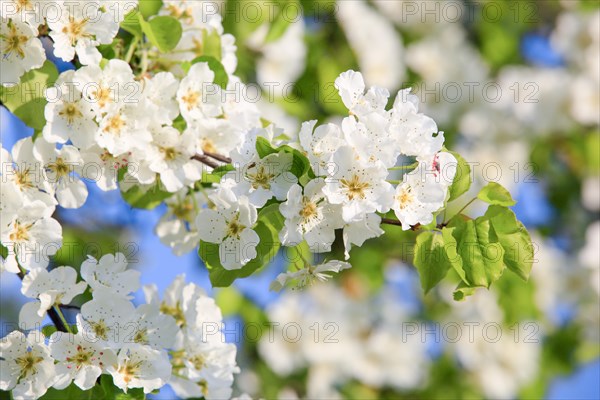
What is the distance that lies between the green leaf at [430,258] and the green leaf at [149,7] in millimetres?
756

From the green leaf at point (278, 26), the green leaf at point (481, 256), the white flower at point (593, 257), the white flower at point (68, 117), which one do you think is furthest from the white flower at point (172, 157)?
the white flower at point (593, 257)

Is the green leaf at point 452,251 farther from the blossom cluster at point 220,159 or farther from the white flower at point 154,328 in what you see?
the white flower at point 154,328

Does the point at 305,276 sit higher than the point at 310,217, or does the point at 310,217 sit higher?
the point at 310,217

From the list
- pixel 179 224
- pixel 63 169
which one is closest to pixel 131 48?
pixel 63 169

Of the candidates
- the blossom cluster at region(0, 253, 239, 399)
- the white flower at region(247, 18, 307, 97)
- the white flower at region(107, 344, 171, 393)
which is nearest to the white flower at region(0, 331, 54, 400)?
the blossom cluster at region(0, 253, 239, 399)

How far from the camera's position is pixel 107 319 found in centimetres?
149

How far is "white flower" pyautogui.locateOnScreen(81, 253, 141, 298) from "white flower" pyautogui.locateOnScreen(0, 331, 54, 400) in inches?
5.4

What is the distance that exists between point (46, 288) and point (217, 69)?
0.57 m

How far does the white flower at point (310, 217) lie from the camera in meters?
1.41

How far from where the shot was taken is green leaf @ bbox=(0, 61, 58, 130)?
5.26ft

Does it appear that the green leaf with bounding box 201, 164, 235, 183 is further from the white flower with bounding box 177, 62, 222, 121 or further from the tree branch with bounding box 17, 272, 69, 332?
the tree branch with bounding box 17, 272, 69, 332

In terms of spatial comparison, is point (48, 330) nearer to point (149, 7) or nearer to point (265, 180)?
point (265, 180)

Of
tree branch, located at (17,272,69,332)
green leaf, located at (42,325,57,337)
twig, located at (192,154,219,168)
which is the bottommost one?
green leaf, located at (42,325,57,337)

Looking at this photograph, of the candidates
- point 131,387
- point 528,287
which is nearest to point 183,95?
point 131,387
